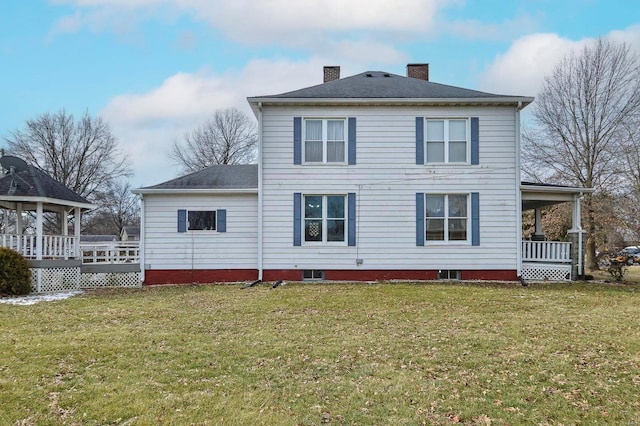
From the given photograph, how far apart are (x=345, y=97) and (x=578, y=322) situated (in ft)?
29.2

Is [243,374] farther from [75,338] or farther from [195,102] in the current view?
[195,102]

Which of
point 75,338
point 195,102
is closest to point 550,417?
point 75,338

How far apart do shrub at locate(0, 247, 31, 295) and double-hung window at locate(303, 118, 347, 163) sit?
8646mm

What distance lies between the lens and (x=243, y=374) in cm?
477

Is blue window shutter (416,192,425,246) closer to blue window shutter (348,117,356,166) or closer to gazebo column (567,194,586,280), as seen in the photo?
blue window shutter (348,117,356,166)

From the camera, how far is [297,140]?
13477 mm

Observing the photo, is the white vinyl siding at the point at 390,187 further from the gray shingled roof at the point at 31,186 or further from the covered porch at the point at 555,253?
the gray shingled roof at the point at 31,186

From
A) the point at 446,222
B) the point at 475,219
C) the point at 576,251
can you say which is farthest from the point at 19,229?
the point at 576,251

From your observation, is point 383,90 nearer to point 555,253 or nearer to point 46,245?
point 555,253

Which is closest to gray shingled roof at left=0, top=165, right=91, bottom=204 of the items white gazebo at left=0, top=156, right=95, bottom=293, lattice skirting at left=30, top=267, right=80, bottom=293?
white gazebo at left=0, top=156, right=95, bottom=293

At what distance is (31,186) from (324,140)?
9136 mm

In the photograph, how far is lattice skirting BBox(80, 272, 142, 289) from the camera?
568 inches

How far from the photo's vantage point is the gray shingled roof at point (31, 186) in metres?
12.9

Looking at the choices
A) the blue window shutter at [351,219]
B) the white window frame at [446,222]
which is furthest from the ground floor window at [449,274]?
the blue window shutter at [351,219]
